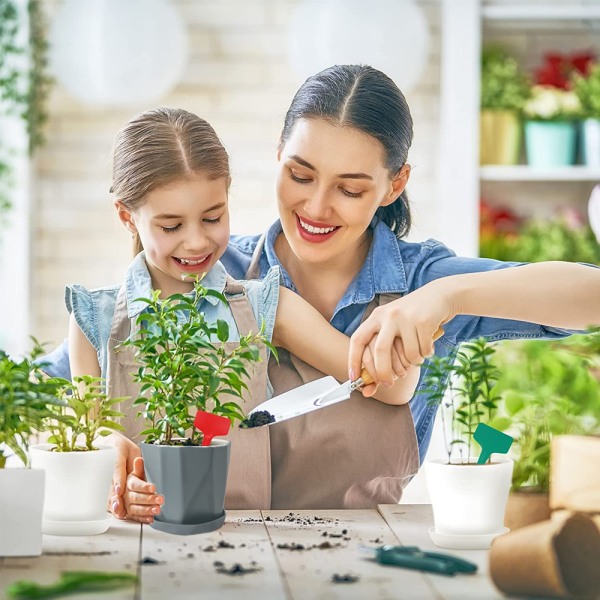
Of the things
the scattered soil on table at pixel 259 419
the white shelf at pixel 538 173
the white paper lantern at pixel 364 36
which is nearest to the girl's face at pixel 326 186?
the scattered soil on table at pixel 259 419

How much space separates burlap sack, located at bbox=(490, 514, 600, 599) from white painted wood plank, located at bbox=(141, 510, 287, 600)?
0.26 metres

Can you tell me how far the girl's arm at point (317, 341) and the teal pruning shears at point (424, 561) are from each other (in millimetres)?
620

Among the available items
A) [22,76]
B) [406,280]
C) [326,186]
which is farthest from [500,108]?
[326,186]

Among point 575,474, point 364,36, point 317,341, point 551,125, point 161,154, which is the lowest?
point 575,474

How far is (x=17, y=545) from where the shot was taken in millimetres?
1221

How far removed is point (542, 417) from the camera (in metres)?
1.30

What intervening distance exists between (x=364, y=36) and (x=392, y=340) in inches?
110

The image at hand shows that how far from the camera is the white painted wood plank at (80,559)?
3.67 ft

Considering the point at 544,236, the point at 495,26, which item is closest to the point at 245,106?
the point at 495,26

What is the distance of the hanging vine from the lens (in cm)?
430

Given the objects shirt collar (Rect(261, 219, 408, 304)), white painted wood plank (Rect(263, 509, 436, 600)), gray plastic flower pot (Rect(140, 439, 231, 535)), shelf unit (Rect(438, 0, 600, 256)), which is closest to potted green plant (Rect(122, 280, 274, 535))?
gray plastic flower pot (Rect(140, 439, 231, 535))

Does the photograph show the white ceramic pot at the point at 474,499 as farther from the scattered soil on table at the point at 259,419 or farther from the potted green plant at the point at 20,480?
the potted green plant at the point at 20,480

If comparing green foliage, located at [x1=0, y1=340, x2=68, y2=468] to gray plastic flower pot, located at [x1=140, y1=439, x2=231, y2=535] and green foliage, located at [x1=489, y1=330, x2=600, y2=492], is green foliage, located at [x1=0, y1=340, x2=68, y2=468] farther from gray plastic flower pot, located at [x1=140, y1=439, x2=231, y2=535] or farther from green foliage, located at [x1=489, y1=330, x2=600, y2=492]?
green foliage, located at [x1=489, y1=330, x2=600, y2=492]

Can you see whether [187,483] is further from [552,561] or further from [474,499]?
[552,561]
